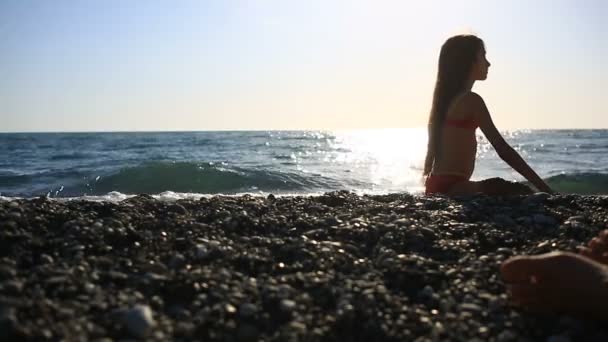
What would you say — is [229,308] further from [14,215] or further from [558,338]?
[14,215]

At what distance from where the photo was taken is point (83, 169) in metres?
16.6

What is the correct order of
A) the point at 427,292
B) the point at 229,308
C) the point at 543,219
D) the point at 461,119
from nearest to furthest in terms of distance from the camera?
the point at 229,308 → the point at 427,292 → the point at 543,219 → the point at 461,119

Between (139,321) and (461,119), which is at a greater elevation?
(461,119)

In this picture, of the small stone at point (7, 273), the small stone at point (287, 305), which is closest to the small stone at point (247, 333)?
the small stone at point (287, 305)

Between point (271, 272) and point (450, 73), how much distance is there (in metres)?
3.57

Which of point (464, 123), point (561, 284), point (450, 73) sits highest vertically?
point (450, 73)

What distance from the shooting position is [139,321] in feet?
7.34

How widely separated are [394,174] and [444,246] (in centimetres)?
1379

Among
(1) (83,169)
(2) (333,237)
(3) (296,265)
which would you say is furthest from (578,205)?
(1) (83,169)

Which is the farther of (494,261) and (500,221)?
(500,221)

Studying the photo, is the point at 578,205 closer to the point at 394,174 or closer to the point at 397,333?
the point at 397,333

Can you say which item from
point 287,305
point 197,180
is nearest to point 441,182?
point 287,305

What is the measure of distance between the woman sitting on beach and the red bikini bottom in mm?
11

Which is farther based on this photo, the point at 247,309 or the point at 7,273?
the point at 7,273
